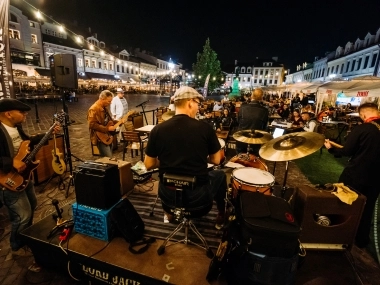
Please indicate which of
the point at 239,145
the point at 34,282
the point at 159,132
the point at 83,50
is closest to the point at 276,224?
the point at 159,132

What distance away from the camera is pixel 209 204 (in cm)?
268

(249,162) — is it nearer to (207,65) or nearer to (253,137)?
(253,137)

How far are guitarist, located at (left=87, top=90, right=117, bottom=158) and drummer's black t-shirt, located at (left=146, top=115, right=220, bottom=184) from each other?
3286 mm

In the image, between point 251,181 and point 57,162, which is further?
point 57,162

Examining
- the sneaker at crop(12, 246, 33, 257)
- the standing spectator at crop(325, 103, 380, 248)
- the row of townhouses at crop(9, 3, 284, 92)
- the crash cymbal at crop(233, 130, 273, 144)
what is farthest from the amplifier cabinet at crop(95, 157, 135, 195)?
the row of townhouses at crop(9, 3, 284, 92)

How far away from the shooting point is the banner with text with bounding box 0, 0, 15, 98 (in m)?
4.42

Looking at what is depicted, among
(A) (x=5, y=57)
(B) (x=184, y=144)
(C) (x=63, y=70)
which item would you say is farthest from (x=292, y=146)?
(A) (x=5, y=57)

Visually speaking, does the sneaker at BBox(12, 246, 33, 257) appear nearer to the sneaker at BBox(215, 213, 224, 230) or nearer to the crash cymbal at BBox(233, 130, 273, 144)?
the sneaker at BBox(215, 213, 224, 230)

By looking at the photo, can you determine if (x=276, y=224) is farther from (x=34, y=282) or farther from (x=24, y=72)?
(x=24, y=72)

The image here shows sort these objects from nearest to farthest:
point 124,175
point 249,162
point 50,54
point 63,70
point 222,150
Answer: point 222,150 < point 249,162 < point 124,175 < point 63,70 < point 50,54

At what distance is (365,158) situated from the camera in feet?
10.5

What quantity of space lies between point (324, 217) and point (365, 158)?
113 cm

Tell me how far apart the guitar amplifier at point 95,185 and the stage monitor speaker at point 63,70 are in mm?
3123

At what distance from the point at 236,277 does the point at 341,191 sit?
201 centimetres
